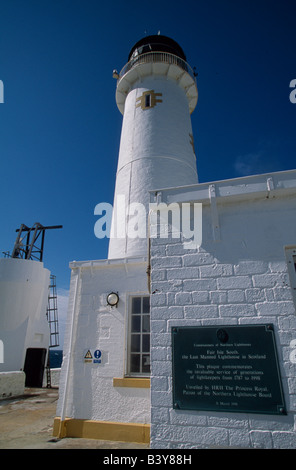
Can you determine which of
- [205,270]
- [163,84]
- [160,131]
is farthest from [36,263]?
[205,270]

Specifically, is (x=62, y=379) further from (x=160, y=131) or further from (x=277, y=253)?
(x=160, y=131)

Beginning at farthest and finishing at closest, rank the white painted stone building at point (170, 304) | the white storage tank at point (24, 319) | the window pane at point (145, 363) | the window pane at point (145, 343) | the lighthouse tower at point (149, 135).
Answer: the white storage tank at point (24, 319), the lighthouse tower at point (149, 135), the window pane at point (145, 343), the window pane at point (145, 363), the white painted stone building at point (170, 304)

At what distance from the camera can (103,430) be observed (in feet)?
16.8

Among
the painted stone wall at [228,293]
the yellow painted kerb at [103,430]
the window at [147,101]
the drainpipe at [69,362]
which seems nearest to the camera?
the painted stone wall at [228,293]

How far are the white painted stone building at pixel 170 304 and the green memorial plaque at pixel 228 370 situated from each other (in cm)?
8

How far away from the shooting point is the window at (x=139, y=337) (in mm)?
5617

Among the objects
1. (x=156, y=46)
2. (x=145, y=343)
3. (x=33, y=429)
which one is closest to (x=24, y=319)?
(x=33, y=429)

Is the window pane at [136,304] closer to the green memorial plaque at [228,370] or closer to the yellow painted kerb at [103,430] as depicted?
the yellow painted kerb at [103,430]

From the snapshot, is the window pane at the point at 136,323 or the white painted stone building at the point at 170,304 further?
the window pane at the point at 136,323

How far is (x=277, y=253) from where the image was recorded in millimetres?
3350

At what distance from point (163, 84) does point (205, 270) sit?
424 inches

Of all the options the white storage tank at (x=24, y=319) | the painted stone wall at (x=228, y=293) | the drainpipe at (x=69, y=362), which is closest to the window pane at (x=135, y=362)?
the drainpipe at (x=69, y=362)

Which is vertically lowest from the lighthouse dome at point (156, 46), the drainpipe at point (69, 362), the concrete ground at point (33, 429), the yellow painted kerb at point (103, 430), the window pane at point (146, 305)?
the concrete ground at point (33, 429)

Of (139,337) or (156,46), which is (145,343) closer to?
(139,337)
